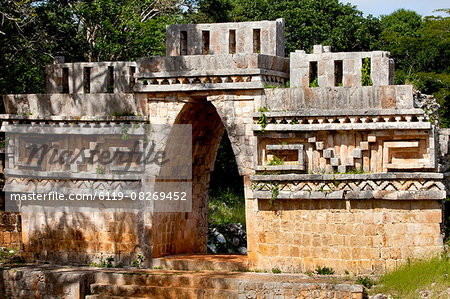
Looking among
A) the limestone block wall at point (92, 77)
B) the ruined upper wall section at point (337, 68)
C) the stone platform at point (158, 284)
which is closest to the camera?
the stone platform at point (158, 284)

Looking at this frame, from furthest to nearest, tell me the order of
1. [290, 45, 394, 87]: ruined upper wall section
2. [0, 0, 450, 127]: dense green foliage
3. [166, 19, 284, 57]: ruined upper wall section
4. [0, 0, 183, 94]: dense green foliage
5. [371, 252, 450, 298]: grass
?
[0, 0, 450, 127]: dense green foliage, [0, 0, 183, 94]: dense green foliage, [166, 19, 284, 57]: ruined upper wall section, [290, 45, 394, 87]: ruined upper wall section, [371, 252, 450, 298]: grass

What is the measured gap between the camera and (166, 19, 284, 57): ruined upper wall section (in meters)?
13.9

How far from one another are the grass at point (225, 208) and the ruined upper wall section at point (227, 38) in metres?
8.58

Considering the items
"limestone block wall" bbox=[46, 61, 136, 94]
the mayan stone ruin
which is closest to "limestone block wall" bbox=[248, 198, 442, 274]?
the mayan stone ruin

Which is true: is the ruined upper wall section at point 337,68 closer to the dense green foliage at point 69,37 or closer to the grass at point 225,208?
the dense green foliage at point 69,37

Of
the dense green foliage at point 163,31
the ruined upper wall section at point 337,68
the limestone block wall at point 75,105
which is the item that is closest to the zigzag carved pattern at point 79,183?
the limestone block wall at point 75,105

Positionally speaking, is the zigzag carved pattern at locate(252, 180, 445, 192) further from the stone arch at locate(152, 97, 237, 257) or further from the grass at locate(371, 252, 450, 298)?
the stone arch at locate(152, 97, 237, 257)

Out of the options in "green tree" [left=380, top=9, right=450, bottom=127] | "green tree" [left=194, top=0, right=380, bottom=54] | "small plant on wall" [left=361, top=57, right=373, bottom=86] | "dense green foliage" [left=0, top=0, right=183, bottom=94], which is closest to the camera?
"small plant on wall" [left=361, top=57, right=373, bottom=86]

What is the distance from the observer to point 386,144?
508 inches

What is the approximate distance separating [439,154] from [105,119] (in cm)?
646

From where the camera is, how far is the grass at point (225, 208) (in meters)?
22.7

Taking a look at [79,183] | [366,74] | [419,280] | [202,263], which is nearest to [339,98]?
[366,74]

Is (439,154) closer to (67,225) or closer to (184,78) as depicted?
(184,78)

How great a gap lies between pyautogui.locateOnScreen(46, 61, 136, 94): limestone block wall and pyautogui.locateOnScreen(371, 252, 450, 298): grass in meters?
6.31
